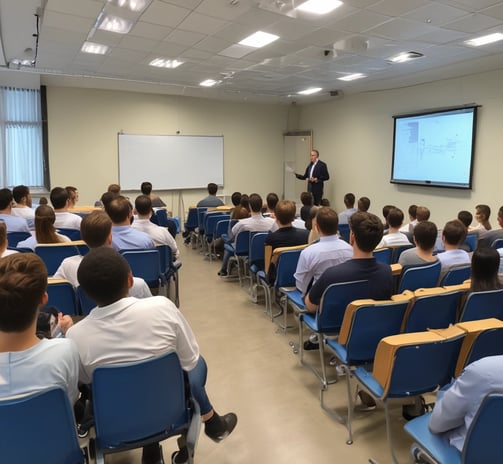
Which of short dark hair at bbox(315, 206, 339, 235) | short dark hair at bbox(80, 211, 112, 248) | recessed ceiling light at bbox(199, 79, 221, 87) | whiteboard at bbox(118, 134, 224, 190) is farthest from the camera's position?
whiteboard at bbox(118, 134, 224, 190)

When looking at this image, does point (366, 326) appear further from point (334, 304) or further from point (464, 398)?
point (464, 398)

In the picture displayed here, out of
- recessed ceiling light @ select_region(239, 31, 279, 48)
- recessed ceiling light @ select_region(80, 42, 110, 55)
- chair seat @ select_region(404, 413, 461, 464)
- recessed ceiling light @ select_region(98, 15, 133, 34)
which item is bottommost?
chair seat @ select_region(404, 413, 461, 464)

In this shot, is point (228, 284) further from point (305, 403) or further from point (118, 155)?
point (118, 155)

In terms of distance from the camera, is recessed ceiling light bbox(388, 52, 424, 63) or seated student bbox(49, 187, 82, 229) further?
recessed ceiling light bbox(388, 52, 424, 63)

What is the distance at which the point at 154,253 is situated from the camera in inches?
142

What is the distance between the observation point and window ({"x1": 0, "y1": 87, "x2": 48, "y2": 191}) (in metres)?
8.12

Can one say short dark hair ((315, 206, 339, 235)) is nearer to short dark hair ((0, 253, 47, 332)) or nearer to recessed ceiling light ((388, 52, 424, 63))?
short dark hair ((0, 253, 47, 332))

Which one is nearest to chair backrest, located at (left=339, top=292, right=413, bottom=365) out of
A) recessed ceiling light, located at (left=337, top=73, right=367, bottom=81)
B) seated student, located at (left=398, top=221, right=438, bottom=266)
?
seated student, located at (left=398, top=221, right=438, bottom=266)

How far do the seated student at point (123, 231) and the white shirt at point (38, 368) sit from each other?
7.41 ft

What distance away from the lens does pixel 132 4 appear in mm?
4305

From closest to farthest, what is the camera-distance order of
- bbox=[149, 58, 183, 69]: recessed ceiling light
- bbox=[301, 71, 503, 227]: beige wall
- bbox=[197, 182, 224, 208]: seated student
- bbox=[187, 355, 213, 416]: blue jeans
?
bbox=[187, 355, 213, 416]: blue jeans
bbox=[149, 58, 183, 69]: recessed ceiling light
bbox=[301, 71, 503, 227]: beige wall
bbox=[197, 182, 224, 208]: seated student

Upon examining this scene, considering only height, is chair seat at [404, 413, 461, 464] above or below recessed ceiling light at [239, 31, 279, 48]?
below

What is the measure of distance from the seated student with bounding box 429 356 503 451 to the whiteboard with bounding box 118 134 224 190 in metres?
8.96

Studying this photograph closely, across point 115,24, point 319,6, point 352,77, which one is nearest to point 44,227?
point 115,24
